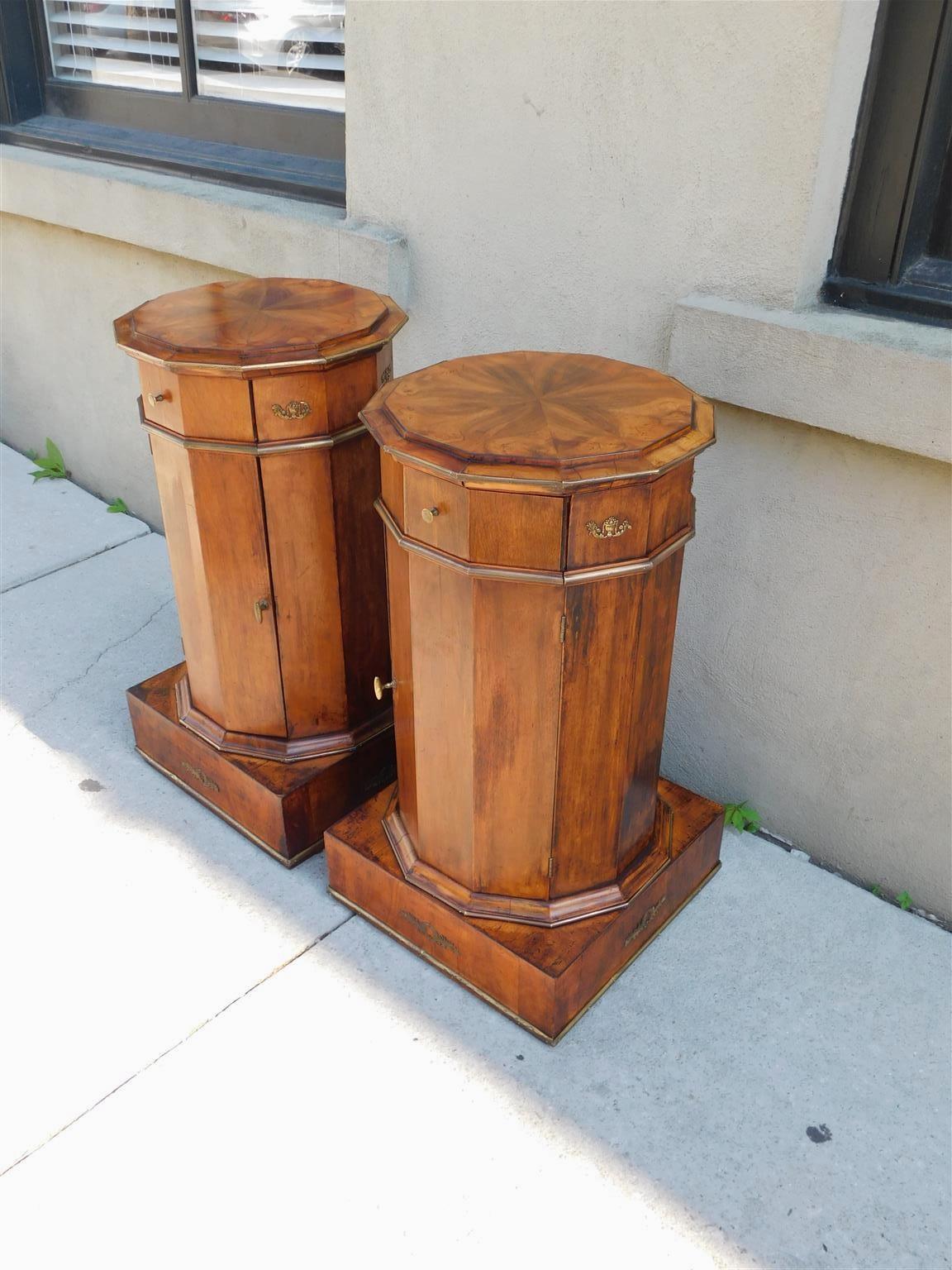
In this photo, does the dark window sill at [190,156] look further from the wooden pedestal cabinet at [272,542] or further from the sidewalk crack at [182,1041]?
the sidewalk crack at [182,1041]

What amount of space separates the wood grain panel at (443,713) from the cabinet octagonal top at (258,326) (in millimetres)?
502

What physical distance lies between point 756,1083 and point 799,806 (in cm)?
72

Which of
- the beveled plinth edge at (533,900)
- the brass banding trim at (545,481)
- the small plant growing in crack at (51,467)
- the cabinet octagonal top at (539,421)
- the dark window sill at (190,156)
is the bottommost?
the small plant growing in crack at (51,467)

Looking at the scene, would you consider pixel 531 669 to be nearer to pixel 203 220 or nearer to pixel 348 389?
pixel 348 389

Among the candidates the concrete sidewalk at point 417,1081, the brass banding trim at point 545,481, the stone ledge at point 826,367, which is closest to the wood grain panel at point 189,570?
the concrete sidewalk at point 417,1081

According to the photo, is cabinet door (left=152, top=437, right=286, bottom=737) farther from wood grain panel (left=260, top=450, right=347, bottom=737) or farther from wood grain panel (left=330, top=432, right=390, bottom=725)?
wood grain panel (left=330, top=432, right=390, bottom=725)

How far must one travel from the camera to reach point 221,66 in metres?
3.29

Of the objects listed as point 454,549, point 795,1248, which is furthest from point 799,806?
point 454,549

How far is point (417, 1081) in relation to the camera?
1.93 metres

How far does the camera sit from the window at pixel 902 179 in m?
1.88

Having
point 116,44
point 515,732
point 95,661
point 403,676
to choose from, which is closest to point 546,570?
point 515,732

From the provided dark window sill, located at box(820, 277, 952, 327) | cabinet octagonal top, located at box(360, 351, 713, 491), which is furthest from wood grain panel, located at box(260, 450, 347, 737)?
dark window sill, located at box(820, 277, 952, 327)

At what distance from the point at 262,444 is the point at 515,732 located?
0.77m

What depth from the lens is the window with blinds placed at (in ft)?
9.93
